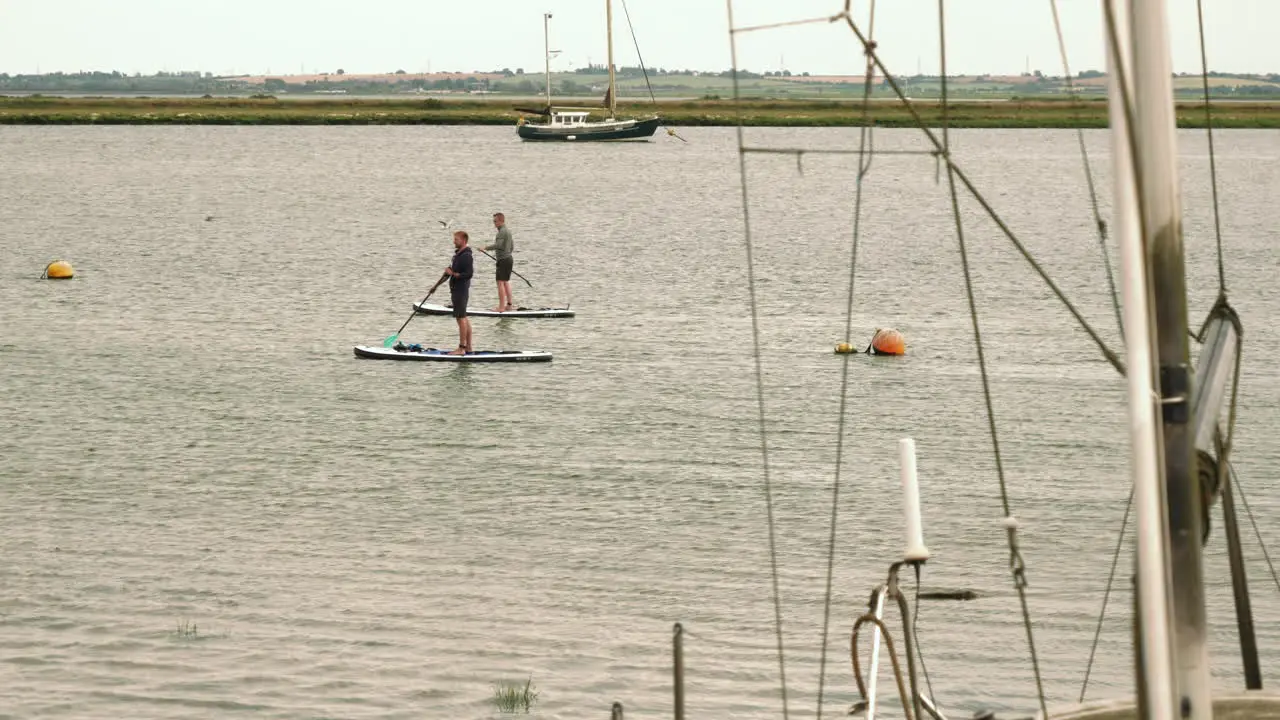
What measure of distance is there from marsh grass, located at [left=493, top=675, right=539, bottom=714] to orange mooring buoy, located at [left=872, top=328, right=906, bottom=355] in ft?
63.5

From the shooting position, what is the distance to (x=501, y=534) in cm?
1959

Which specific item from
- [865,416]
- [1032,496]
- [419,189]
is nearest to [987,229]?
[419,189]

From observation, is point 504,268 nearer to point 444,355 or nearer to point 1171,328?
point 444,355

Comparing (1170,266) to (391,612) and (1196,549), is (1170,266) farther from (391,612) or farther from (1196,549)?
→ (391,612)

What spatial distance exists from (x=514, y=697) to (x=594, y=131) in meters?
121

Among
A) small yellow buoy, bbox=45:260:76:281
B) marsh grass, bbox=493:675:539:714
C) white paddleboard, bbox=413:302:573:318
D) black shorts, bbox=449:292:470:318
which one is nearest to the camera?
marsh grass, bbox=493:675:539:714

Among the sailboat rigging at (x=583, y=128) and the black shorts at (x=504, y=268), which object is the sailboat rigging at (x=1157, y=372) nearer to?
the black shorts at (x=504, y=268)

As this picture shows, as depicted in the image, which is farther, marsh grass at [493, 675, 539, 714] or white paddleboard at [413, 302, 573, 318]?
white paddleboard at [413, 302, 573, 318]

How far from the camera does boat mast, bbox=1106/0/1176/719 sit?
5465 mm

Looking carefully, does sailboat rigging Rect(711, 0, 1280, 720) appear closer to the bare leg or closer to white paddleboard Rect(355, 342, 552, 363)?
the bare leg

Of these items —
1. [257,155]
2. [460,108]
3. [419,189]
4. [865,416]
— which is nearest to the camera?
[865,416]

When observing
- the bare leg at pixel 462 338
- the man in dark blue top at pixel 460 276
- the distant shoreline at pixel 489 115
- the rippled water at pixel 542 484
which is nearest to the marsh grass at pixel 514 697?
the rippled water at pixel 542 484

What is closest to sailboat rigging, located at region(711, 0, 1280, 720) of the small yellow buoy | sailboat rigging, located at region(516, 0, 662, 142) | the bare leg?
the bare leg

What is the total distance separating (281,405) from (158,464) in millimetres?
4710
